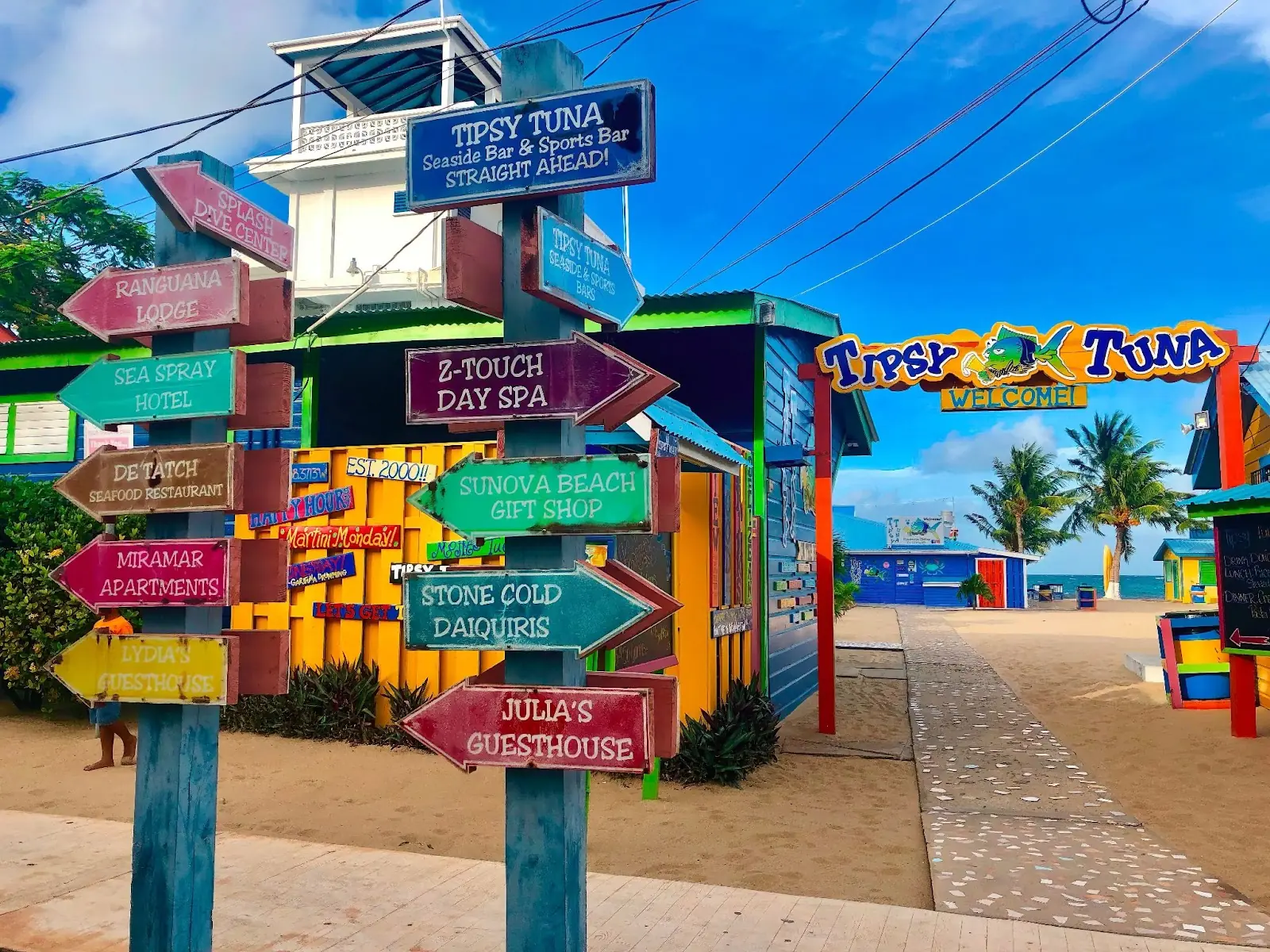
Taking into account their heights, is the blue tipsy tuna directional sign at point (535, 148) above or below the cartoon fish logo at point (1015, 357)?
below

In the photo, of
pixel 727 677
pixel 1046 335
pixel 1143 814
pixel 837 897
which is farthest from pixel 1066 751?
pixel 837 897

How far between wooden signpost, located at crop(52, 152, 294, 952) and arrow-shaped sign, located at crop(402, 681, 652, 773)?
44.3 inches

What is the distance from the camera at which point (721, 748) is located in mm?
7797

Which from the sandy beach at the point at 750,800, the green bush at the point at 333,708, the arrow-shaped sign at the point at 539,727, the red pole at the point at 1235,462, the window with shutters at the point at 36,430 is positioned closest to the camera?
the arrow-shaped sign at the point at 539,727

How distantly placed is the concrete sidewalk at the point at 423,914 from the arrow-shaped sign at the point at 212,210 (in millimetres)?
3206

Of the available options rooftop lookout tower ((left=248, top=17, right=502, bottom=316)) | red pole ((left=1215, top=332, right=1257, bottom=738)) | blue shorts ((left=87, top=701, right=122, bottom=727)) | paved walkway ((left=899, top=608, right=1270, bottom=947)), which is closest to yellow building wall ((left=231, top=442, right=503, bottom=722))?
blue shorts ((left=87, top=701, right=122, bottom=727))

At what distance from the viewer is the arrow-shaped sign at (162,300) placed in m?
4.14

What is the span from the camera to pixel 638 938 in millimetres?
4484

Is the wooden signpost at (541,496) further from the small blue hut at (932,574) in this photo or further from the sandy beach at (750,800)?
the small blue hut at (932,574)

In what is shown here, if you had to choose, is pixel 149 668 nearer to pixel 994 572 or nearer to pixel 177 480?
pixel 177 480

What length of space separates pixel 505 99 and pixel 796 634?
10630mm

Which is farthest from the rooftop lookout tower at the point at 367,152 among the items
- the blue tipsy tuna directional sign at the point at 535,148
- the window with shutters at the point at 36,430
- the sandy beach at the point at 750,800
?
the blue tipsy tuna directional sign at the point at 535,148

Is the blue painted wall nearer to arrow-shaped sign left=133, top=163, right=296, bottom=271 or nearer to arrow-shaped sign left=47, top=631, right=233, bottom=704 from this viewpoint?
arrow-shaped sign left=133, top=163, right=296, bottom=271

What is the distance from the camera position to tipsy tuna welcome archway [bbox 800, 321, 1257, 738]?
10391 mm
